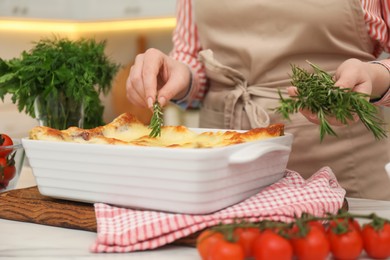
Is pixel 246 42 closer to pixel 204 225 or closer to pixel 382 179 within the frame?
pixel 382 179

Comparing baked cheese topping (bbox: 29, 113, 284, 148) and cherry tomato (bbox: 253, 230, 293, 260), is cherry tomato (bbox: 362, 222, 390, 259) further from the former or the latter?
baked cheese topping (bbox: 29, 113, 284, 148)

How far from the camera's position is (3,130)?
10.1ft

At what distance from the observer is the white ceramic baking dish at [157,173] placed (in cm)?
74

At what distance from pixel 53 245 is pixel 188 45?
827mm

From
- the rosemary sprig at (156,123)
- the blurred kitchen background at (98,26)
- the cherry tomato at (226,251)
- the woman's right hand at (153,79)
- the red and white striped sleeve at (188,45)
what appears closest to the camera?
the cherry tomato at (226,251)

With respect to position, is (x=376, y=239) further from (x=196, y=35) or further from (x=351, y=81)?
(x=196, y=35)

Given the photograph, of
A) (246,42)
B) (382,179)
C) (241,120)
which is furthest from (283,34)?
(382,179)

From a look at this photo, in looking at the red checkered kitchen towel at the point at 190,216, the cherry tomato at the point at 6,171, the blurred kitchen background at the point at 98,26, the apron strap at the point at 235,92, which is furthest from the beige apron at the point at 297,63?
the blurred kitchen background at the point at 98,26

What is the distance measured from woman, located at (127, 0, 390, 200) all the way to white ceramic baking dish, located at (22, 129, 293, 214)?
0.32 m

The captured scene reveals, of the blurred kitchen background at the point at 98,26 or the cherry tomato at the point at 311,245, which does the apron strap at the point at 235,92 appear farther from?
the blurred kitchen background at the point at 98,26

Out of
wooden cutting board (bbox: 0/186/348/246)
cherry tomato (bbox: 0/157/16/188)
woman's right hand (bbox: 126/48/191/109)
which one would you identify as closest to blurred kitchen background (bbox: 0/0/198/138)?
woman's right hand (bbox: 126/48/191/109)

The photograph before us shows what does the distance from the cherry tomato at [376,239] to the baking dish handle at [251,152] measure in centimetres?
17

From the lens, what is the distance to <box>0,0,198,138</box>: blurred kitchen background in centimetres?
305

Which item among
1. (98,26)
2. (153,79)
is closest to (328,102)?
(153,79)
